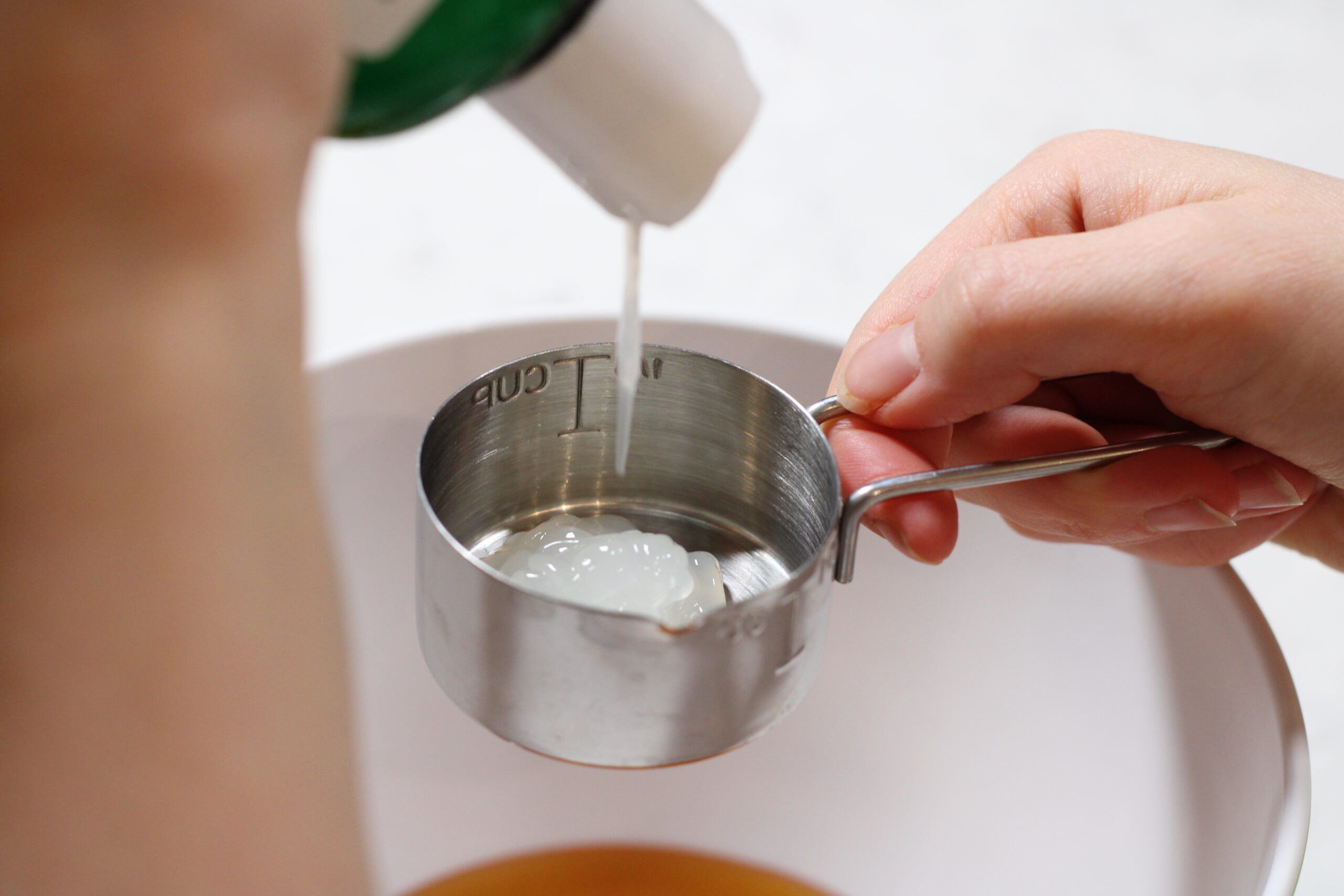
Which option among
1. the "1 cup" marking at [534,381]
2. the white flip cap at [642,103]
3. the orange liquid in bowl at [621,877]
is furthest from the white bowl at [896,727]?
the white flip cap at [642,103]

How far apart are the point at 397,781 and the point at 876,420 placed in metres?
0.32

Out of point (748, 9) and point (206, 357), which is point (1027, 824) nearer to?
point (206, 357)

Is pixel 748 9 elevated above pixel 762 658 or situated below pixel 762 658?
above

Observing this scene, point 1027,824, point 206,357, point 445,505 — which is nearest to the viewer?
point 206,357

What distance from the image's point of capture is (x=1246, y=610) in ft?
1.53

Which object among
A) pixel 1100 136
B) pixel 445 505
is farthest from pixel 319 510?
pixel 1100 136

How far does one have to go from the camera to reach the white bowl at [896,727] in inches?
19.7

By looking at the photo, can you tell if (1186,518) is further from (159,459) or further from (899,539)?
(159,459)

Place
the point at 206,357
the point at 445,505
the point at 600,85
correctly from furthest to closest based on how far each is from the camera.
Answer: the point at 445,505 < the point at 600,85 < the point at 206,357

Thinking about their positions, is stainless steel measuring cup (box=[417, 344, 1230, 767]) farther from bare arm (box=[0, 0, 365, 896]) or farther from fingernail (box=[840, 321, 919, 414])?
bare arm (box=[0, 0, 365, 896])

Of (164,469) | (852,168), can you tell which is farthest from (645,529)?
(852,168)

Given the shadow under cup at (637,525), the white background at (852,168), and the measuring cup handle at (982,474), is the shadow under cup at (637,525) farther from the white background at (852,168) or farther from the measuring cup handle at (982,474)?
the white background at (852,168)

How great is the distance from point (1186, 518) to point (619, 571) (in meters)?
0.21

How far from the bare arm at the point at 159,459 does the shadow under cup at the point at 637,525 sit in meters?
0.16
